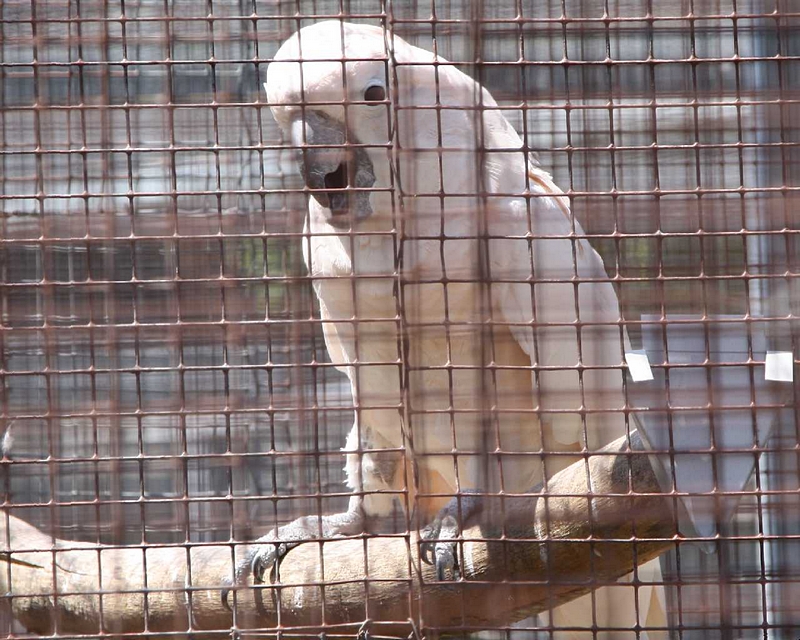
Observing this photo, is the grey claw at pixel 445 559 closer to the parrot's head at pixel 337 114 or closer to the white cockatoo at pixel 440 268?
the white cockatoo at pixel 440 268

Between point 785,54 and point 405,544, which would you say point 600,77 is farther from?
point 405,544

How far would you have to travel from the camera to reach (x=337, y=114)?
5.66 feet

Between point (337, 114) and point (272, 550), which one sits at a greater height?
point (337, 114)

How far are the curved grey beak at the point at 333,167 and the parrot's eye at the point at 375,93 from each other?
7 centimetres

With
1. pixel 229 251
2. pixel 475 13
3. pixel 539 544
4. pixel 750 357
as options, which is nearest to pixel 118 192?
pixel 229 251

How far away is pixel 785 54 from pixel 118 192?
0.95 meters

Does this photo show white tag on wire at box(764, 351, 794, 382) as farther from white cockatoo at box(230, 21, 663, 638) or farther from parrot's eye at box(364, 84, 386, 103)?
parrot's eye at box(364, 84, 386, 103)

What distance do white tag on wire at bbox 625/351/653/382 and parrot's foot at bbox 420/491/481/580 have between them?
30cm

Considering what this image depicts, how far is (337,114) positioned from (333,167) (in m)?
0.11

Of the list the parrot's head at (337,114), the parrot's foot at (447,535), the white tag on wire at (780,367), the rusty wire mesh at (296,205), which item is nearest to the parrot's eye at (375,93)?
the parrot's head at (337,114)

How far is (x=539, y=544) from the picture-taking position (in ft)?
4.34

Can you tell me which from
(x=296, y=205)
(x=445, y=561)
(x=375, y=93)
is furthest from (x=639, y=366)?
(x=375, y=93)

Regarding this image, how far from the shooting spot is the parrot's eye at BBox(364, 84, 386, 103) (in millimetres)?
1717

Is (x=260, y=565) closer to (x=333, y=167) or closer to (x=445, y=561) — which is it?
(x=445, y=561)
